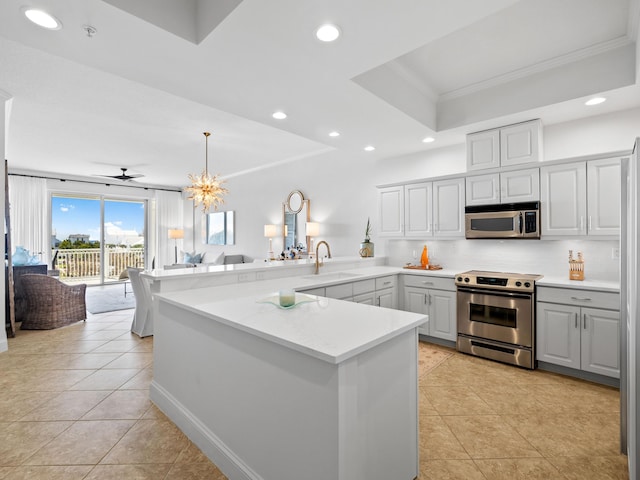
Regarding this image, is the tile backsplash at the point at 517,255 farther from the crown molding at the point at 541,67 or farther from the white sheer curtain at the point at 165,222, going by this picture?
the white sheer curtain at the point at 165,222

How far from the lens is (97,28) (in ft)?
5.80

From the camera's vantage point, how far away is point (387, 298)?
3.86 meters

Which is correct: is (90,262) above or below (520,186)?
below

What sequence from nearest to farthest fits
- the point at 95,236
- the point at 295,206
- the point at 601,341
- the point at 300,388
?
the point at 300,388
the point at 601,341
the point at 295,206
the point at 95,236

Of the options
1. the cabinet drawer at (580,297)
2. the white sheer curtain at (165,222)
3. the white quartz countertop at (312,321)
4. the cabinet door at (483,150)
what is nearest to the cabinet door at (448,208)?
the cabinet door at (483,150)

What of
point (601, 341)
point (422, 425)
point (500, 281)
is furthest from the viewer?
point (500, 281)

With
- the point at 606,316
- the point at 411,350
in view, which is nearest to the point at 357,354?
the point at 411,350

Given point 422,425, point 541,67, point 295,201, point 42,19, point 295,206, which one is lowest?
point 422,425

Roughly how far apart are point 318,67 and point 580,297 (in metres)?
2.96

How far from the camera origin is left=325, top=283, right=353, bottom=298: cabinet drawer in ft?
10.3

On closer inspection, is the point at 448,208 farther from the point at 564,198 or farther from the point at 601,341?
the point at 601,341

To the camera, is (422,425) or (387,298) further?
(387,298)

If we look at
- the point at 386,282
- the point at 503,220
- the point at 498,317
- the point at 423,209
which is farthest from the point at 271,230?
the point at 498,317

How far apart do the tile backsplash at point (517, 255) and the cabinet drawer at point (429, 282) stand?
60 centimetres
